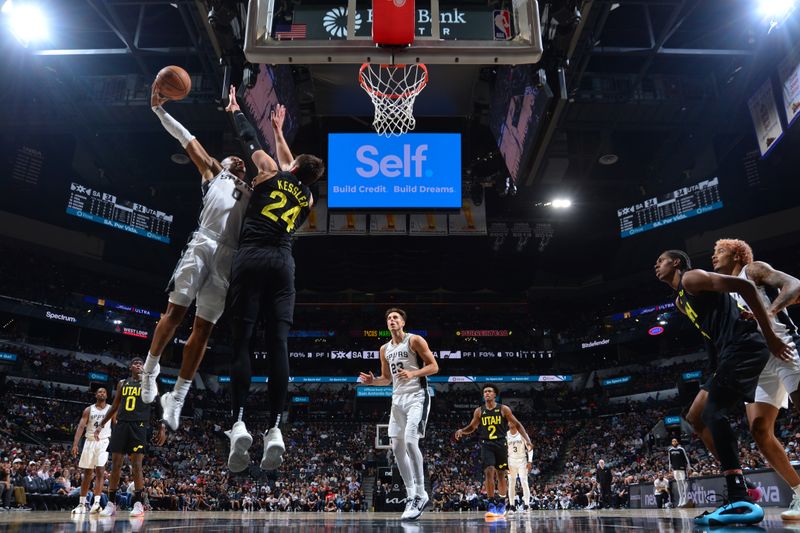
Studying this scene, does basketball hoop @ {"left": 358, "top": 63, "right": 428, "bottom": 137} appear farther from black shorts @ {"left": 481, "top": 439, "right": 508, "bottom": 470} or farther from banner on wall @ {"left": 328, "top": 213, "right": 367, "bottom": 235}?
banner on wall @ {"left": 328, "top": 213, "right": 367, "bottom": 235}

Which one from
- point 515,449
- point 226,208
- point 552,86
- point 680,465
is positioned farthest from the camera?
point 680,465

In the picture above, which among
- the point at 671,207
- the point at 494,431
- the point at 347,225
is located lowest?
the point at 494,431

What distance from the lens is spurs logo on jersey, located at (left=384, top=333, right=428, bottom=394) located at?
22.2ft

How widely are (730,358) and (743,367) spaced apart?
104 millimetres

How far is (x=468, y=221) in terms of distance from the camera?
20859mm

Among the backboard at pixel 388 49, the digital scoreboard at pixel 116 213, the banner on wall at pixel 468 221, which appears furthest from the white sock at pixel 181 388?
the digital scoreboard at pixel 116 213

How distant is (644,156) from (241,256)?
59.3 ft

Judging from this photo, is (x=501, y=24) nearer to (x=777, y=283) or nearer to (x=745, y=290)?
(x=777, y=283)

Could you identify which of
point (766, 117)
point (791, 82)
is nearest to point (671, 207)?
point (766, 117)

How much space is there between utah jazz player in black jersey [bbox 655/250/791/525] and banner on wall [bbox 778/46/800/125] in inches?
385

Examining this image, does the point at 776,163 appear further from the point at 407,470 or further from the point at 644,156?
the point at 407,470

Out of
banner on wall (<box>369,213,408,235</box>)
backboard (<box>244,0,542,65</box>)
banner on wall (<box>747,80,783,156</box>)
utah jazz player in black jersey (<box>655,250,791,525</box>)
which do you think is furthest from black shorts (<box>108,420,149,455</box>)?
banner on wall (<box>747,80,783,156</box>)

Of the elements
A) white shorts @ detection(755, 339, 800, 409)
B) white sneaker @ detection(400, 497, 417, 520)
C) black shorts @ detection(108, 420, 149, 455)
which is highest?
white shorts @ detection(755, 339, 800, 409)

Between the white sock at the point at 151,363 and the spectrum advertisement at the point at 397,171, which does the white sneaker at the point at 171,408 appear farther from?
the spectrum advertisement at the point at 397,171
